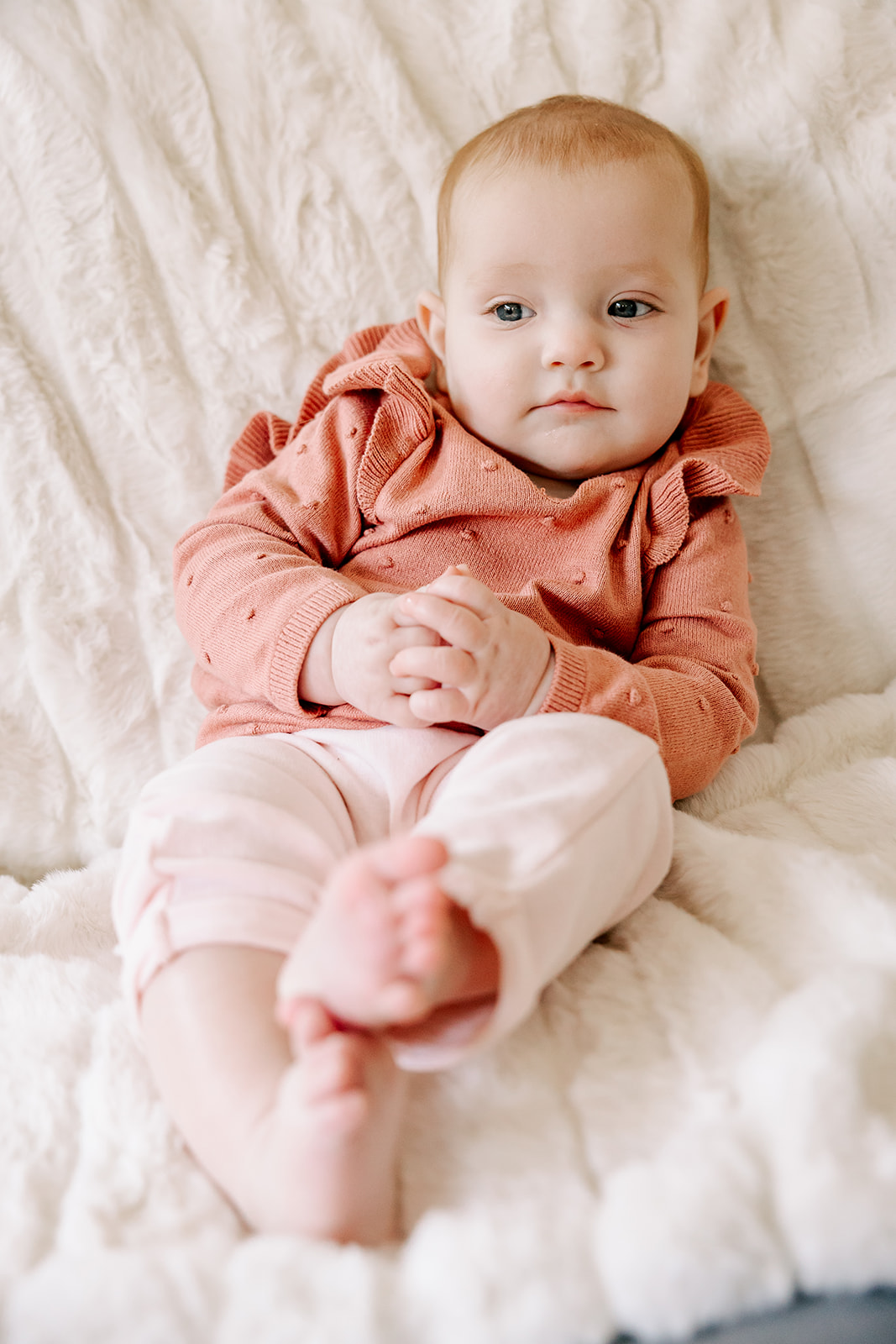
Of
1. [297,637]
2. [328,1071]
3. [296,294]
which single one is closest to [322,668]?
[297,637]

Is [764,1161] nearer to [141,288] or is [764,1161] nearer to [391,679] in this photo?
[391,679]

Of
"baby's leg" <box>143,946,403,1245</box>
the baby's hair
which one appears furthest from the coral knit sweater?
"baby's leg" <box>143,946,403,1245</box>

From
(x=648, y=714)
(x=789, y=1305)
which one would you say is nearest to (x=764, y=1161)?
(x=789, y=1305)

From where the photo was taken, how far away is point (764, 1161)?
58cm

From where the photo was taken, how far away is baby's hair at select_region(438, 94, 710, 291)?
101cm

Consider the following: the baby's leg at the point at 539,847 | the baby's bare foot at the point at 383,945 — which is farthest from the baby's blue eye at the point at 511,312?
the baby's bare foot at the point at 383,945

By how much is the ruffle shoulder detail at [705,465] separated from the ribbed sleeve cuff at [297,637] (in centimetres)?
34

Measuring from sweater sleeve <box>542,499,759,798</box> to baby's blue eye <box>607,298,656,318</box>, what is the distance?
0.66 ft

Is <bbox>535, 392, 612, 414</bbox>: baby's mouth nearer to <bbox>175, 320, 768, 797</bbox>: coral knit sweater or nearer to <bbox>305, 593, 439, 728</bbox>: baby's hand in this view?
<bbox>175, 320, 768, 797</bbox>: coral knit sweater

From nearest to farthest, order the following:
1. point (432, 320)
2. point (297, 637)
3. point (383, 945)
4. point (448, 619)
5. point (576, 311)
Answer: point (383, 945) < point (448, 619) < point (297, 637) < point (576, 311) < point (432, 320)

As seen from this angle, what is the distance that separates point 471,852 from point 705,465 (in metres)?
0.57

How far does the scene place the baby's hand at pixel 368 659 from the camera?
0.83 m

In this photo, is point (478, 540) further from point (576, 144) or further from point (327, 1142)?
point (327, 1142)

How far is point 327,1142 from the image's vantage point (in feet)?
1.79
